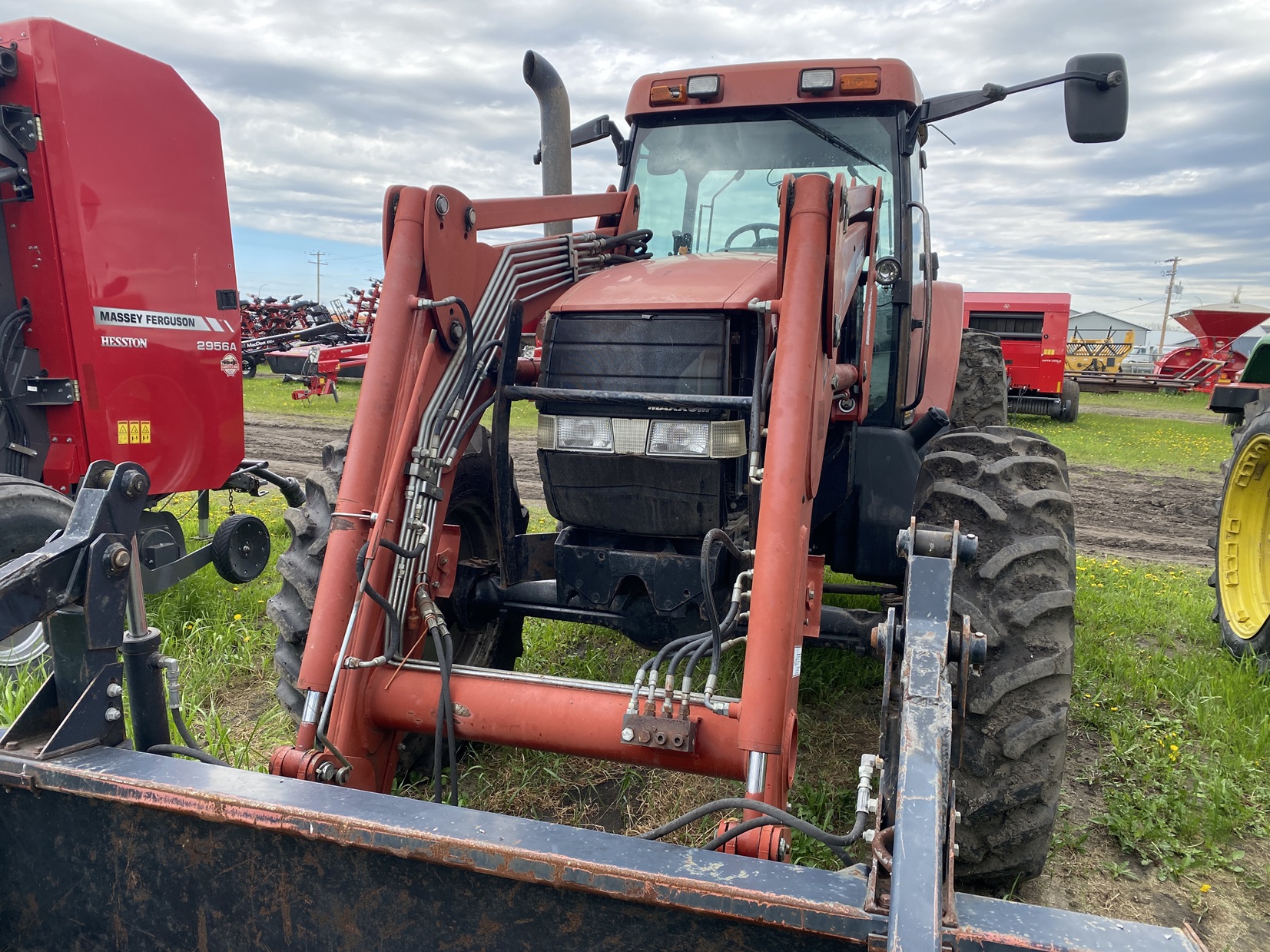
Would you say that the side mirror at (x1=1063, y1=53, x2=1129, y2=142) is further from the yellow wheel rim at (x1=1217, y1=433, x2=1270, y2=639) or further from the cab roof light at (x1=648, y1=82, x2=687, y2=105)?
the yellow wheel rim at (x1=1217, y1=433, x2=1270, y2=639)

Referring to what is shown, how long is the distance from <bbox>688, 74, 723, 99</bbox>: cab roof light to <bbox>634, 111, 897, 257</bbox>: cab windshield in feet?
0.39

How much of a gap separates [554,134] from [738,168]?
0.80 m

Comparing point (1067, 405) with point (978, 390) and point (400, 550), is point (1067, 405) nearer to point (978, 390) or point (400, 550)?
point (978, 390)

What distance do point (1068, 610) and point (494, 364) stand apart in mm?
2035

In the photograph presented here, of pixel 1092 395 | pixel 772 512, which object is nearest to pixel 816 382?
pixel 772 512

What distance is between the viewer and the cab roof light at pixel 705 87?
3.84 metres

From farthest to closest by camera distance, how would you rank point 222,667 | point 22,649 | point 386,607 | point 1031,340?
point 1031,340 → point 222,667 → point 22,649 → point 386,607

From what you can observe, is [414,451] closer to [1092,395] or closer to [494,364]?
[494,364]

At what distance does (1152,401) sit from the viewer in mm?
24188

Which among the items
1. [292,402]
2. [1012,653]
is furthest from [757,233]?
[292,402]

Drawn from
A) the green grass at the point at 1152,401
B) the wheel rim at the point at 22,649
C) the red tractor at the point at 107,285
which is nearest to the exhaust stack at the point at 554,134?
the red tractor at the point at 107,285

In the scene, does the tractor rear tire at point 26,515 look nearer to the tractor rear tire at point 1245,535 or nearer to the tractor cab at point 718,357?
the tractor cab at point 718,357

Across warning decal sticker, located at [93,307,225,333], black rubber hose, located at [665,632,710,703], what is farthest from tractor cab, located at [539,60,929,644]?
warning decal sticker, located at [93,307,225,333]

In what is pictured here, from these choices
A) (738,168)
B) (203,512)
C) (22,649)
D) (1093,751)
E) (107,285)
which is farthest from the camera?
(203,512)
